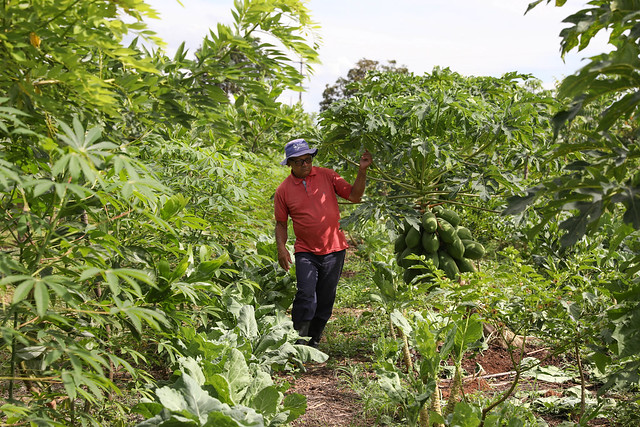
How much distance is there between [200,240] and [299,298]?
1.08 meters

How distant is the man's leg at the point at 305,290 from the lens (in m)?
4.16

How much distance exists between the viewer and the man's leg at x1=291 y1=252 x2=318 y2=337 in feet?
13.6

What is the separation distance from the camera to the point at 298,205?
4.19 m

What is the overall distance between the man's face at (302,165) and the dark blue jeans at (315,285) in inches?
24.9

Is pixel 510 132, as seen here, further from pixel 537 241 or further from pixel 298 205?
pixel 298 205

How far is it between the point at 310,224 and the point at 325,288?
567mm

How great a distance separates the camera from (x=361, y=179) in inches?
156

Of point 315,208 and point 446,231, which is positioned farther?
point 446,231

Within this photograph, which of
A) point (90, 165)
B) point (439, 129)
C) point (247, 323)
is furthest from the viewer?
point (439, 129)

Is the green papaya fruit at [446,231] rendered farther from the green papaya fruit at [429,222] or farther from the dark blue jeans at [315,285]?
the dark blue jeans at [315,285]

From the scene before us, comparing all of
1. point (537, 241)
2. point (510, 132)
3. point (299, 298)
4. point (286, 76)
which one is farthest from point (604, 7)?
point (299, 298)

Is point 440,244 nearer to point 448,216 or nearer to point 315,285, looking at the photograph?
point 448,216

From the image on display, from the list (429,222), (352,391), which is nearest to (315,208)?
(429,222)

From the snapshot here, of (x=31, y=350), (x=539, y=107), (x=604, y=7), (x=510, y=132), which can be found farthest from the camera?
(x=539, y=107)
